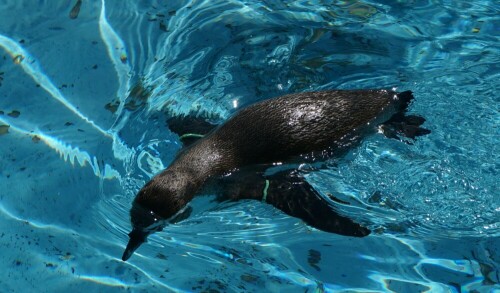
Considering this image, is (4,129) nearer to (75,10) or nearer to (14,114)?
(14,114)

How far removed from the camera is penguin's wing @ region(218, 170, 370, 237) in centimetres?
563

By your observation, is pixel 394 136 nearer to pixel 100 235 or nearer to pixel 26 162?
pixel 100 235

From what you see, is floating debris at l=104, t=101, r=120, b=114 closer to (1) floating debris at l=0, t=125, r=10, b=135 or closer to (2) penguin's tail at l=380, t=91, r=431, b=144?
(1) floating debris at l=0, t=125, r=10, b=135

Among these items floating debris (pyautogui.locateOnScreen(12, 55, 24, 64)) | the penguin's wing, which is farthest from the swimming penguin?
floating debris (pyautogui.locateOnScreen(12, 55, 24, 64))

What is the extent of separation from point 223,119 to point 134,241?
165cm

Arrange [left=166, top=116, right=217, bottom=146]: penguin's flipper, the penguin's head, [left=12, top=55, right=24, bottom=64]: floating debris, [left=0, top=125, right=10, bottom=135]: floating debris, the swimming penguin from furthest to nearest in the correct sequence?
1. [left=12, top=55, right=24, bottom=64]: floating debris
2. [left=0, top=125, right=10, bottom=135]: floating debris
3. [left=166, top=116, right=217, bottom=146]: penguin's flipper
4. the swimming penguin
5. the penguin's head

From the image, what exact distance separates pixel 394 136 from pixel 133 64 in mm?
2582

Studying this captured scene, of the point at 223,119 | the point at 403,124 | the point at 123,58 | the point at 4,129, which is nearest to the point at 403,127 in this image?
the point at 403,124

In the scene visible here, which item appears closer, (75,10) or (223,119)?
(223,119)

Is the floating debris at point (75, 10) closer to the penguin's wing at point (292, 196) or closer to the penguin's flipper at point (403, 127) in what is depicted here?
the penguin's wing at point (292, 196)

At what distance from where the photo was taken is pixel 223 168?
20.0 ft

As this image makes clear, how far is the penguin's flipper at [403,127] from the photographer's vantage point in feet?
21.0

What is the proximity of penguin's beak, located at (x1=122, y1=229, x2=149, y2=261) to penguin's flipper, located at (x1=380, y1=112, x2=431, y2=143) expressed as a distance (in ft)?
7.01

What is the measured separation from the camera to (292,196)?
593 cm
